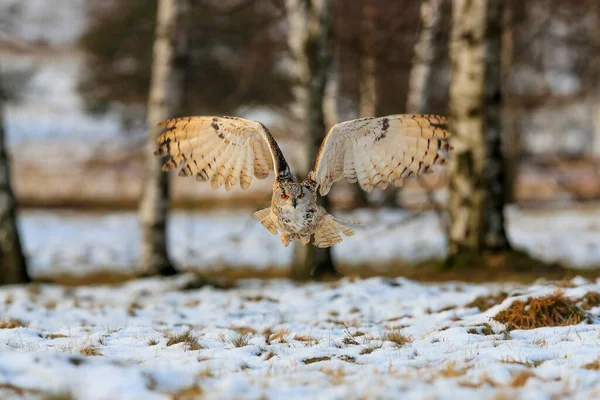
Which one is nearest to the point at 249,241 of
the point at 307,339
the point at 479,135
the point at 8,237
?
the point at 8,237

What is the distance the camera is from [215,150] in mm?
5418

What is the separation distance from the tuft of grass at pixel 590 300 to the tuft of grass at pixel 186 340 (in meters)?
2.99

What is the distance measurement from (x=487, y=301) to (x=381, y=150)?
1793mm

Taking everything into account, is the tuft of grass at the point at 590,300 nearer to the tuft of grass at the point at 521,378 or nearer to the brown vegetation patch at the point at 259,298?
the tuft of grass at the point at 521,378

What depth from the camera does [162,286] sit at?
894cm

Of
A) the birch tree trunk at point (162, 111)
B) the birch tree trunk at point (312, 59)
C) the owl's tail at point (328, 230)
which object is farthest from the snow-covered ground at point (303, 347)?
the birch tree trunk at point (312, 59)

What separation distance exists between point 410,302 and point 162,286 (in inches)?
142

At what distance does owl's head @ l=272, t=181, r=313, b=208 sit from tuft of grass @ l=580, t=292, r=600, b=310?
2.36 metres

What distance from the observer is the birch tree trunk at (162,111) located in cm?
952

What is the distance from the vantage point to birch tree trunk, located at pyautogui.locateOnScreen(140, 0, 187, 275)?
952 cm

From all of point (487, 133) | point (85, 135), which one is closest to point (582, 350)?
point (487, 133)

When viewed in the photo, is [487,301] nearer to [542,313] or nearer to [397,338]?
[542,313]

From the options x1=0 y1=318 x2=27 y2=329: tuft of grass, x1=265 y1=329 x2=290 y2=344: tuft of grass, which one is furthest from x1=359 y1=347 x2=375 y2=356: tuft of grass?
x1=0 y1=318 x2=27 y2=329: tuft of grass

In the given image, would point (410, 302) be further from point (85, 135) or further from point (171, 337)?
point (85, 135)
